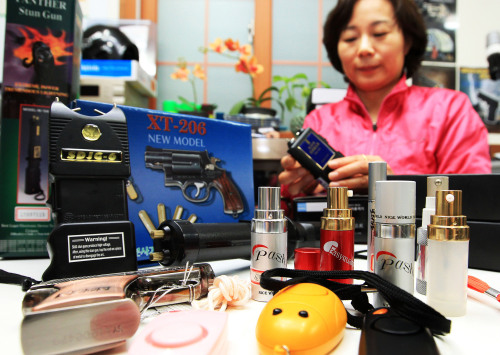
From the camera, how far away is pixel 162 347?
28 cm

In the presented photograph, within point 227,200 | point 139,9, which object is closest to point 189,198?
point 227,200

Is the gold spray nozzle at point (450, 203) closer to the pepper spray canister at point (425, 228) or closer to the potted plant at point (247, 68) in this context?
the pepper spray canister at point (425, 228)

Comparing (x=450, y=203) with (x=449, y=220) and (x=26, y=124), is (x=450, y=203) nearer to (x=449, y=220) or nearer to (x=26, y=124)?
(x=449, y=220)

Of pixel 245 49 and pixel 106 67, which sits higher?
pixel 245 49

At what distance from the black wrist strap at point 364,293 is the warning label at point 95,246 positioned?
20 centimetres

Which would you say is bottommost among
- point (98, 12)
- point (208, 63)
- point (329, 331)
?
point (329, 331)

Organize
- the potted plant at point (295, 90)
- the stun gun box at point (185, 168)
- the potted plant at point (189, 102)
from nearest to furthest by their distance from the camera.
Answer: the stun gun box at point (185, 168) → the potted plant at point (189, 102) → the potted plant at point (295, 90)

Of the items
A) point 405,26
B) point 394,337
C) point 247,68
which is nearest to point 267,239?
point 394,337

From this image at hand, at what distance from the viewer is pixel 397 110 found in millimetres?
1196

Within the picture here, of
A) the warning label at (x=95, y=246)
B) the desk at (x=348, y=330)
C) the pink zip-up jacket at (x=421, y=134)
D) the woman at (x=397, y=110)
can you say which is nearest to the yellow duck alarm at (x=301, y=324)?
the desk at (x=348, y=330)

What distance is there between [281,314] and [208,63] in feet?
5.92

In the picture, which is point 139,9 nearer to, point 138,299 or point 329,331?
point 138,299

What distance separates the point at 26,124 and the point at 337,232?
0.63 m

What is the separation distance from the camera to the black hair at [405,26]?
1.15m
